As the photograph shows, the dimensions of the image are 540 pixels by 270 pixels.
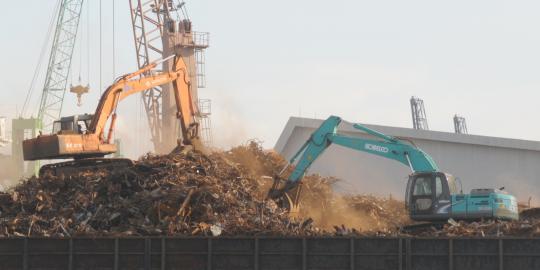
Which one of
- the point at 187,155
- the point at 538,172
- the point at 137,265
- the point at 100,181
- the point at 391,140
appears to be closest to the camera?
the point at 137,265

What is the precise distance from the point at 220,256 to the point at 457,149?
1989cm

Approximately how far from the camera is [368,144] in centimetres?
2322

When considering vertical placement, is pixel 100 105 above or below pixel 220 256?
above

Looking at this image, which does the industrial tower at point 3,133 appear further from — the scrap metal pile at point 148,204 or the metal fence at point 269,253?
the metal fence at point 269,253

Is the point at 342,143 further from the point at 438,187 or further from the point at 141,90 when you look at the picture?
the point at 141,90

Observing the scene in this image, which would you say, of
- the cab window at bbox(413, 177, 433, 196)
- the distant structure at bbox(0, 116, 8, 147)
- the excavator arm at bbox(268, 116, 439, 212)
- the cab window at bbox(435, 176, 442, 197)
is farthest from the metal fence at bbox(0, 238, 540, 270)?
the distant structure at bbox(0, 116, 8, 147)

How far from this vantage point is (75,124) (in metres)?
24.5

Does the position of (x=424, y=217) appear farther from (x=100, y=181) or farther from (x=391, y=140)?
(x=100, y=181)

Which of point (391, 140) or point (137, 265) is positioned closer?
point (137, 265)

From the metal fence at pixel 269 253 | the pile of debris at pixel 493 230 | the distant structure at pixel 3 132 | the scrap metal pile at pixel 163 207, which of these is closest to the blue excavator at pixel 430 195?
the scrap metal pile at pixel 163 207

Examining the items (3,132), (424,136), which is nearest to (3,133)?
(3,132)

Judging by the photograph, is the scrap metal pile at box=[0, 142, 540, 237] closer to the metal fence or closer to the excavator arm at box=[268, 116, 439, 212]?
the excavator arm at box=[268, 116, 439, 212]

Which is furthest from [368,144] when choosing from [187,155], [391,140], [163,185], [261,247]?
[261,247]

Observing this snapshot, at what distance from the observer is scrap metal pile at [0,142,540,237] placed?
666 inches
